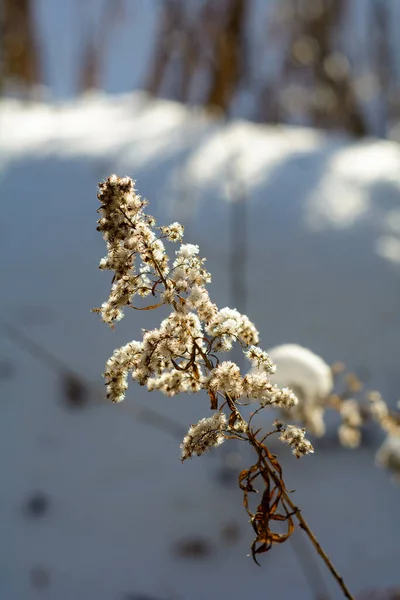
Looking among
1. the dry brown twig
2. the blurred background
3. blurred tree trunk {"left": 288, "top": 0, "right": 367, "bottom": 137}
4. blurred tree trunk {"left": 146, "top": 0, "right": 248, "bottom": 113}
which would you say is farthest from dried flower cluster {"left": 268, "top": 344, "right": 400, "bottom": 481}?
blurred tree trunk {"left": 288, "top": 0, "right": 367, "bottom": 137}

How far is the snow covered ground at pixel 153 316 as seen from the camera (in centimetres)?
120

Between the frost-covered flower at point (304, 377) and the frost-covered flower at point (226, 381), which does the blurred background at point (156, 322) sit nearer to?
the frost-covered flower at point (304, 377)

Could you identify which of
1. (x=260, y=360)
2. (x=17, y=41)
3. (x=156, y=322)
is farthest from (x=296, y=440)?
(x=17, y=41)

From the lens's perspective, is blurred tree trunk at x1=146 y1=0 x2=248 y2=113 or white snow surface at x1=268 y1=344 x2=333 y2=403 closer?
white snow surface at x1=268 y1=344 x2=333 y2=403

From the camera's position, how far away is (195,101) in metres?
2.52

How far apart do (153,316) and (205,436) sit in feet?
3.40

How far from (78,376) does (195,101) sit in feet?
4.67

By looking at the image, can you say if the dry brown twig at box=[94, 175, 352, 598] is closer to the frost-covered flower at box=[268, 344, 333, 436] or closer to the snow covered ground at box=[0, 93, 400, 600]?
the frost-covered flower at box=[268, 344, 333, 436]

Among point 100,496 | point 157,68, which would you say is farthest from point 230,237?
point 157,68

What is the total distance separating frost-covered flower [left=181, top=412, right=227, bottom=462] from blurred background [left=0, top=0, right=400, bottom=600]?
704mm

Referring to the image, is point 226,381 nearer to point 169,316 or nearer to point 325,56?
point 169,316

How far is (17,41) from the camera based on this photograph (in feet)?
9.36

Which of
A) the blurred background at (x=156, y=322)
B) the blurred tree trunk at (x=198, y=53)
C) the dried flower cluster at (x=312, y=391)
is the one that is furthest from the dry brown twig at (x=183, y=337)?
the blurred tree trunk at (x=198, y=53)

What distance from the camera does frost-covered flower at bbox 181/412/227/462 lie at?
52 cm
